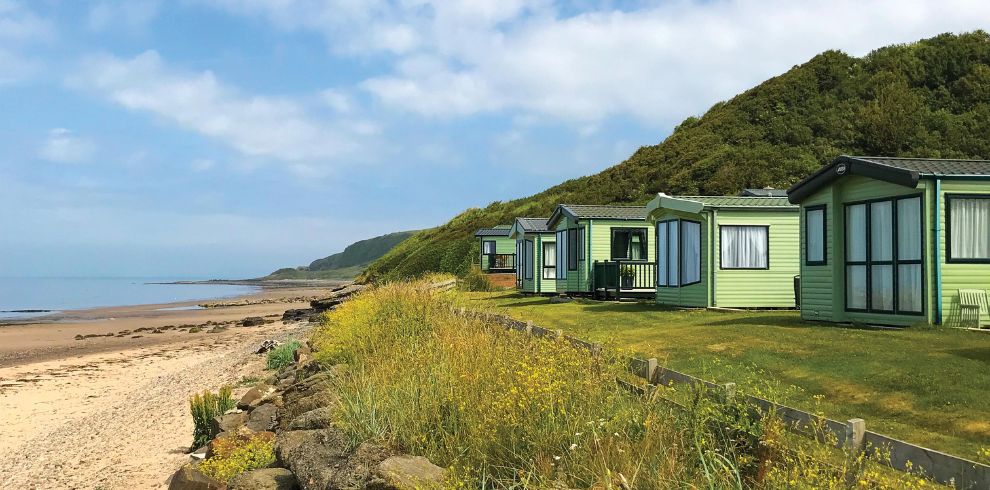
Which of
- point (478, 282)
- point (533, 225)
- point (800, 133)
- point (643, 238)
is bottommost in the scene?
point (478, 282)

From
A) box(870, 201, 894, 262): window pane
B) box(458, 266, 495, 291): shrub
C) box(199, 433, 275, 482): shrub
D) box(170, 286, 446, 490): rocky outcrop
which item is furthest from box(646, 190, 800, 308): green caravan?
box(458, 266, 495, 291): shrub

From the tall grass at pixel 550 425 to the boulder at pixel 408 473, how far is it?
17 cm

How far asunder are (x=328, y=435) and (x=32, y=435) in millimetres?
9511

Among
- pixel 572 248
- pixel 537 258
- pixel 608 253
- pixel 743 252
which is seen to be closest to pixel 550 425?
pixel 743 252

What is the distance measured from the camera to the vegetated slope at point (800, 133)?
49.8 m

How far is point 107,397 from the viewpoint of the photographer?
691 inches

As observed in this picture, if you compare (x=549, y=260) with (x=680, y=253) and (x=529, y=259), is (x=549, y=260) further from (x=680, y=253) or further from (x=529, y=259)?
(x=680, y=253)

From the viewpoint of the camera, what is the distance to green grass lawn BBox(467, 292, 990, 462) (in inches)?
289

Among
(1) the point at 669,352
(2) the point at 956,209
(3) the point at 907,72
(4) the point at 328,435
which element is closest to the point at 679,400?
(4) the point at 328,435

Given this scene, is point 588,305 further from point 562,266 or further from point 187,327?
point 187,327

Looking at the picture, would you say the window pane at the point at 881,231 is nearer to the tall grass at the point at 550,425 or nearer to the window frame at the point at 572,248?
the tall grass at the point at 550,425

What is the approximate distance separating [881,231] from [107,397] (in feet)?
54.7

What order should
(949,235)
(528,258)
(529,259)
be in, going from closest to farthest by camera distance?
(949,235) → (529,259) → (528,258)

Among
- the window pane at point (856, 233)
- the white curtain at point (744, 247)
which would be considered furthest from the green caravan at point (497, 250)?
the window pane at point (856, 233)
